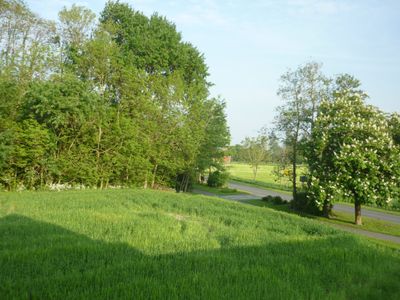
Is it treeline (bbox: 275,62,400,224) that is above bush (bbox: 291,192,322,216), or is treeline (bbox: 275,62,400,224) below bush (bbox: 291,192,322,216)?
→ above

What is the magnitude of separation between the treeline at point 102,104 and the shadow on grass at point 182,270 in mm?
12950

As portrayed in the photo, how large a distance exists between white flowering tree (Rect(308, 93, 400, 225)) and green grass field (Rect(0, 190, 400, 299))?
6.75 meters

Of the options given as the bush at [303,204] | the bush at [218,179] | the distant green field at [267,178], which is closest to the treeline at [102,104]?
the bush at [218,179]

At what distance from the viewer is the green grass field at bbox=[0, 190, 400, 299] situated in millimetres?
5094

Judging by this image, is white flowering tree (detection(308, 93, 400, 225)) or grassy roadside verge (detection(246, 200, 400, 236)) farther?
grassy roadside verge (detection(246, 200, 400, 236))

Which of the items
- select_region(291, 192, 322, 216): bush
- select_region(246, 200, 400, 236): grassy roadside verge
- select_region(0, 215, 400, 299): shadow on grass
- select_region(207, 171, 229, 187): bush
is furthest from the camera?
select_region(207, 171, 229, 187): bush

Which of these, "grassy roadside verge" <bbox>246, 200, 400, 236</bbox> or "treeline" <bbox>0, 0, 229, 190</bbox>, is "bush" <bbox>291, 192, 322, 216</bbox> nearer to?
"grassy roadside verge" <bbox>246, 200, 400, 236</bbox>

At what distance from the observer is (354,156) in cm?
1739

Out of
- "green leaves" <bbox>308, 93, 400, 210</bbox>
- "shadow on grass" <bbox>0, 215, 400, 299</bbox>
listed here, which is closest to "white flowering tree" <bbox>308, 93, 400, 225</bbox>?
"green leaves" <bbox>308, 93, 400, 210</bbox>

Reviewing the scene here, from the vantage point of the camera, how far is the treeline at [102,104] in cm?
2012

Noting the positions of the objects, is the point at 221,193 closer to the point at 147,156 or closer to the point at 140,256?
Result: the point at 147,156

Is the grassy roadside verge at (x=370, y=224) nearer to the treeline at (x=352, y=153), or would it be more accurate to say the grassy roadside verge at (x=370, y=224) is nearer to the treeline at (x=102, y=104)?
the treeline at (x=352, y=153)

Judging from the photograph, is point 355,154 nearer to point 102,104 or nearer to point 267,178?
point 102,104

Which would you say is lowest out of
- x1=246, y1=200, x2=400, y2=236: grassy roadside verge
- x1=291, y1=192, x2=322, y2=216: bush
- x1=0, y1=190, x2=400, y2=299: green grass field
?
x1=246, y1=200, x2=400, y2=236: grassy roadside verge
